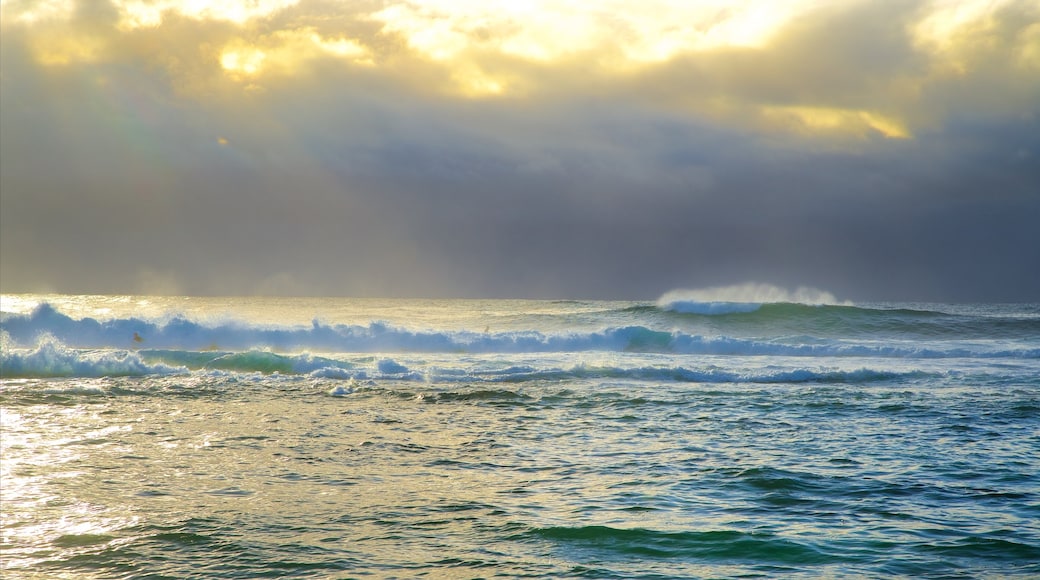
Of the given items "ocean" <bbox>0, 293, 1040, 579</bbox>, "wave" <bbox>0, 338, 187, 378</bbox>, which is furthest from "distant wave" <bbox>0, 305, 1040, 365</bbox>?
"wave" <bbox>0, 338, 187, 378</bbox>

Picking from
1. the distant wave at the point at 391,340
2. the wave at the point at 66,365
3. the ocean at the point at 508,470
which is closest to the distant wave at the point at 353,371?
the wave at the point at 66,365

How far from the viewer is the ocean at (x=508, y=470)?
249 inches

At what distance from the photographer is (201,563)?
611 centimetres

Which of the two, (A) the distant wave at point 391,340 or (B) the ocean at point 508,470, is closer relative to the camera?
(B) the ocean at point 508,470

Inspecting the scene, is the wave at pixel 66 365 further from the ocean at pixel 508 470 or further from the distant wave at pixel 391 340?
the distant wave at pixel 391 340

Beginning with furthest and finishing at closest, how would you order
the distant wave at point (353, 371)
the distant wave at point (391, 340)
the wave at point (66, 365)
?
the distant wave at point (391, 340) < the distant wave at point (353, 371) < the wave at point (66, 365)

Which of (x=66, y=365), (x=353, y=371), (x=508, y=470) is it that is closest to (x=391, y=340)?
(x=353, y=371)

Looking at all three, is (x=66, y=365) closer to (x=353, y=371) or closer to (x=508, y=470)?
(x=353, y=371)

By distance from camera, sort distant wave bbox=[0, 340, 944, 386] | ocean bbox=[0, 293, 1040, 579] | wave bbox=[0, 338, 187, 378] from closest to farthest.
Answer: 1. ocean bbox=[0, 293, 1040, 579]
2. wave bbox=[0, 338, 187, 378]
3. distant wave bbox=[0, 340, 944, 386]

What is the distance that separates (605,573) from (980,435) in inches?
366

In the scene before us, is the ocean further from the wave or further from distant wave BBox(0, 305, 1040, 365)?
distant wave BBox(0, 305, 1040, 365)

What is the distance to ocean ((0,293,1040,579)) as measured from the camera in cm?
634

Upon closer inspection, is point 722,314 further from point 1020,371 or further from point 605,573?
point 605,573

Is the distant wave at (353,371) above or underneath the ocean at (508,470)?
above
